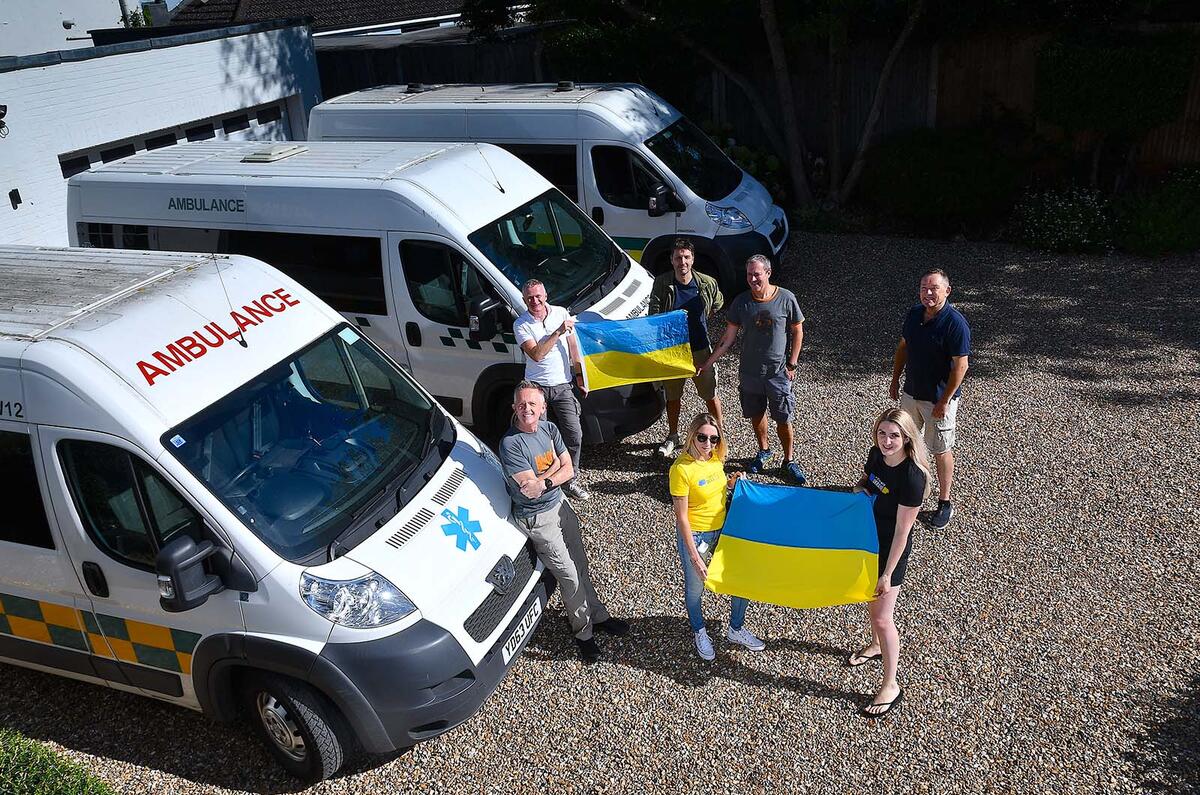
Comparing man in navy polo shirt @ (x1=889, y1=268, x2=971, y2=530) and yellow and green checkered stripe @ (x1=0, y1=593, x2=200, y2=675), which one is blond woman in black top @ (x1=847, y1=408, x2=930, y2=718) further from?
yellow and green checkered stripe @ (x1=0, y1=593, x2=200, y2=675)

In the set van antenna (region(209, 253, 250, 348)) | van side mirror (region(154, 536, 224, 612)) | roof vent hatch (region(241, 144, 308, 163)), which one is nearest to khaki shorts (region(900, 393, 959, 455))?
van antenna (region(209, 253, 250, 348))

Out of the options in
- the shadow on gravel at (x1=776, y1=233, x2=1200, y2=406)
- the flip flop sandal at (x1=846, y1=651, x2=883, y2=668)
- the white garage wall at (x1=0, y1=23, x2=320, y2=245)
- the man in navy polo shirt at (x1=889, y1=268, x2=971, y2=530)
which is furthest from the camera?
the white garage wall at (x1=0, y1=23, x2=320, y2=245)

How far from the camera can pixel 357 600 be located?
15.8 feet

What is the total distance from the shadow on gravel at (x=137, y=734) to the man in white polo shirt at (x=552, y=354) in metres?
2.71

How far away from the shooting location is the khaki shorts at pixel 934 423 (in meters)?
6.66

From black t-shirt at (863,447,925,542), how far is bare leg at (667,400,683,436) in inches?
108

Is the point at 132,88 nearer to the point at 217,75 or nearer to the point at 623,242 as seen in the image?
the point at 217,75

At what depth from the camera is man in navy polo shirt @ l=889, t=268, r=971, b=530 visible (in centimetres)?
637

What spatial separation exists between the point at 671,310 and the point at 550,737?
347 centimetres

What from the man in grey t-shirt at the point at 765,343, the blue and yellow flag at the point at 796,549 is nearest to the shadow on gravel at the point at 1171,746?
the blue and yellow flag at the point at 796,549

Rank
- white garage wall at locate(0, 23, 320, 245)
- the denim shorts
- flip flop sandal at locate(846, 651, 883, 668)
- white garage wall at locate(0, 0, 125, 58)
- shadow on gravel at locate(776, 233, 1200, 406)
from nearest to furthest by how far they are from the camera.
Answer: flip flop sandal at locate(846, 651, 883, 668) → the denim shorts → shadow on gravel at locate(776, 233, 1200, 406) → white garage wall at locate(0, 23, 320, 245) → white garage wall at locate(0, 0, 125, 58)

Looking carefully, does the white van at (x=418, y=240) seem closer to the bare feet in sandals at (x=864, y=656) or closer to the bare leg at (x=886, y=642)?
the bare feet in sandals at (x=864, y=656)

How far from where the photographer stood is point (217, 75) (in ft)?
45.9

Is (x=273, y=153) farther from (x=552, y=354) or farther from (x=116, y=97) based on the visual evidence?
(x=116, y=97)
